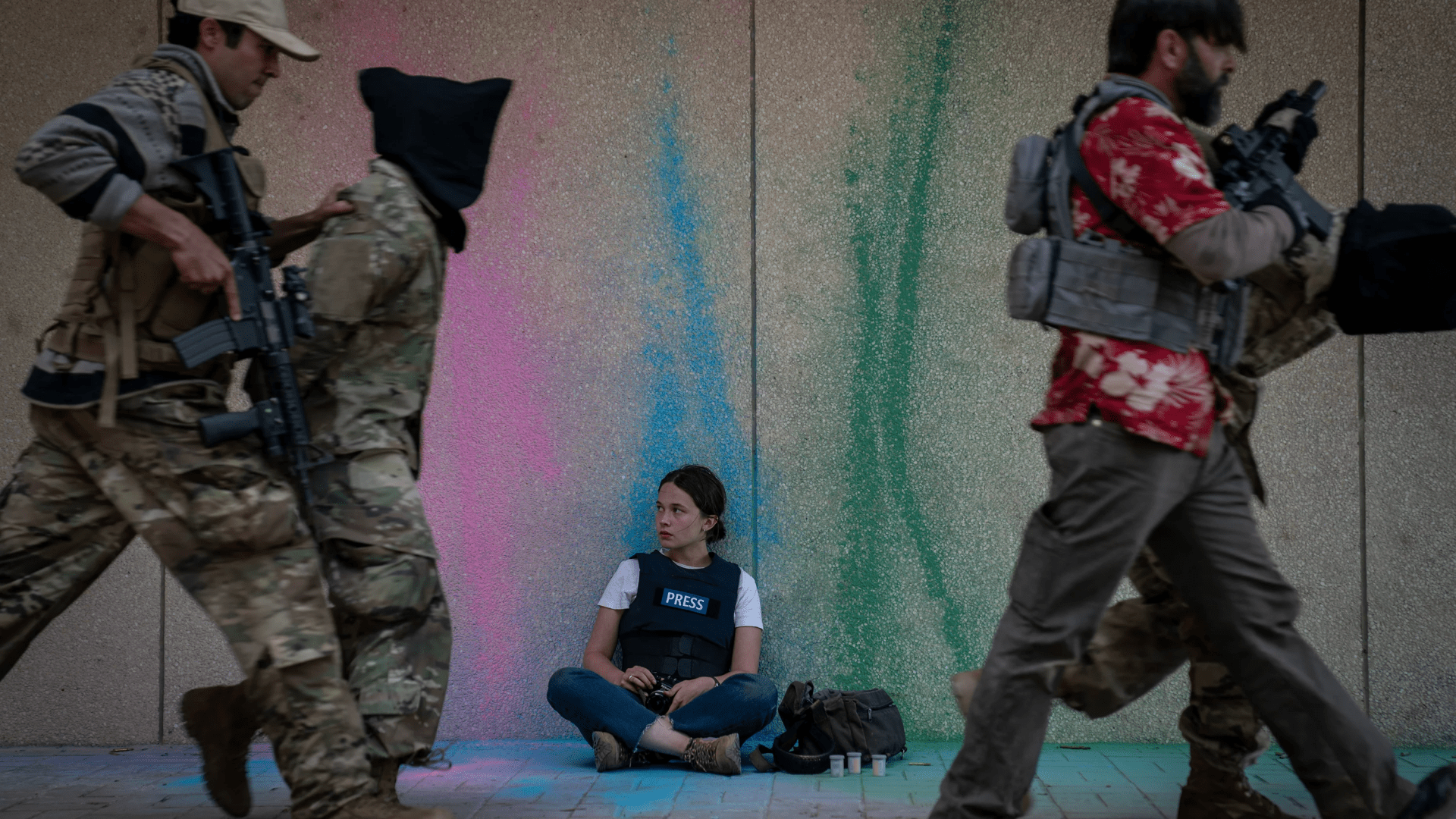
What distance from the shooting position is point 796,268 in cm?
462

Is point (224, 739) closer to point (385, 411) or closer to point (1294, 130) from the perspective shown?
point (385, 411)

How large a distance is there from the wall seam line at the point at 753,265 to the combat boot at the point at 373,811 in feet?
6.25

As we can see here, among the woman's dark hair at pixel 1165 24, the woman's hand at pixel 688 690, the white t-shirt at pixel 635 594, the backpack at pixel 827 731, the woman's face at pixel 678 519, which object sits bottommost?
the backpack at pixel 827 731

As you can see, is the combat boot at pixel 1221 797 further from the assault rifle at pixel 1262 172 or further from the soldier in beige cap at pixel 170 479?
the soldier in beige cap at pixel 170 479

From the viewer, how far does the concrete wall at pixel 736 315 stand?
4.53 meters

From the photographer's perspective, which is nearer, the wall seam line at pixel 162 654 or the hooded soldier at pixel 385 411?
the hooded soldier at pixel 385 411

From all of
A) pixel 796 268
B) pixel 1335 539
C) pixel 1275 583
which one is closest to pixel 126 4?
pixel 796 268

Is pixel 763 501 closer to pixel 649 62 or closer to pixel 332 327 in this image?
pixel 649 62

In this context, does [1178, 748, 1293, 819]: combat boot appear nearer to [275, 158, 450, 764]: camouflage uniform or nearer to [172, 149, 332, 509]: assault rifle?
[275, 158, 450, 764]: camouflage uniform

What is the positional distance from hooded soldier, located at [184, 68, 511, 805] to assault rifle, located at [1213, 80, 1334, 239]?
1.80 meters

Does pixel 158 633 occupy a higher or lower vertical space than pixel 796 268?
lower

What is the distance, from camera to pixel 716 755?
3961 mm

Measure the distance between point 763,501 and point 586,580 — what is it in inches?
28.2

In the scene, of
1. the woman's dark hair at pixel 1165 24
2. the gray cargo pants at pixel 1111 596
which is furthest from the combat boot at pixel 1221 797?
the woman's dark hair at pixel 1165 24
